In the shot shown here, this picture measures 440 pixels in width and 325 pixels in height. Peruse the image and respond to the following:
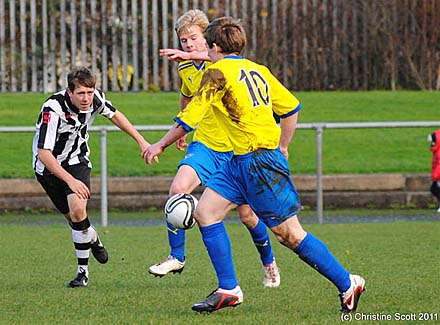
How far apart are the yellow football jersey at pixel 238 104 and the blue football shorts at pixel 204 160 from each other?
1362 millimetres

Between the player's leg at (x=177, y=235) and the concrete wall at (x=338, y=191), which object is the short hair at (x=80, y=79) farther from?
the concrete wall at (x=338, y=191)

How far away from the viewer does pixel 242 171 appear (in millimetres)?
6441

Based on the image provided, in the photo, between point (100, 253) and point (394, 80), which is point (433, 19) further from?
point (100, 253)

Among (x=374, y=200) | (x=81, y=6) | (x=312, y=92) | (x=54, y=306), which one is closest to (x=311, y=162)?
(x=374, y=200)

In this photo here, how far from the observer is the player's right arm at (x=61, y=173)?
7.53 metres

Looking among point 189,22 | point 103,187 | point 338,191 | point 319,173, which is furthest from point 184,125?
point 338,191

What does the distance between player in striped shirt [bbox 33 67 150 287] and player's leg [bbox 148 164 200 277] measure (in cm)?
35

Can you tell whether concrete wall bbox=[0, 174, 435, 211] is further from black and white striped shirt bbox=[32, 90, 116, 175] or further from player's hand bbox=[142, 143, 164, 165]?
player's hand bbox=[142, 143, 164, 165]

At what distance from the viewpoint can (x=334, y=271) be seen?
20.8 feet

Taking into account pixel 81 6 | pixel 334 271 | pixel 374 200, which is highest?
pixel 81 6

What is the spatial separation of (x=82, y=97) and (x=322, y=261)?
2388 millimetres

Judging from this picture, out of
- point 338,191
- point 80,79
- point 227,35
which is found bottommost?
point 338,191

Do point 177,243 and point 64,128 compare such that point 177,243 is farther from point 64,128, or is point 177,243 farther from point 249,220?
point 64,128

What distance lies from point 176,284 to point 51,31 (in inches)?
535
